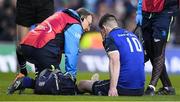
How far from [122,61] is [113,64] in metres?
0.22

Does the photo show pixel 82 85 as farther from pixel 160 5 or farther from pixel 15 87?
pixel 160 5

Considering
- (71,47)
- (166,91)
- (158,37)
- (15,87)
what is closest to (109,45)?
(71,47)

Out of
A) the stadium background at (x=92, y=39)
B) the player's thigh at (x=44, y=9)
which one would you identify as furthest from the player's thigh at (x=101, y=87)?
the stadium background at (x=92, y=39)

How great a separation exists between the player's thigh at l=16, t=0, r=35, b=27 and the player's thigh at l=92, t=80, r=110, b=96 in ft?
9.87

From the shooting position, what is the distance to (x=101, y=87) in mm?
11250

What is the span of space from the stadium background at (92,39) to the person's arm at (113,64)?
778cm

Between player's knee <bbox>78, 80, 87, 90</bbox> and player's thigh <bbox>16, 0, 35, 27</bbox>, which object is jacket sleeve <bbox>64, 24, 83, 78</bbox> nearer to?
player's knee <bbox>78, 80, 87, 90</bbox>

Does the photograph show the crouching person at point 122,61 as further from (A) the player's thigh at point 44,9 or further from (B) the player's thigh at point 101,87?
(A) the player's thigh at point 44,9

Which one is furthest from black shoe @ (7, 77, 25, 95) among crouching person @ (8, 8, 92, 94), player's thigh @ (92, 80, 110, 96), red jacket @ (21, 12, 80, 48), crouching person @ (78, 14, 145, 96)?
crouching person @ (78, 14, 145, 96)

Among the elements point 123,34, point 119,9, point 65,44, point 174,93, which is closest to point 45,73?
point 65,44

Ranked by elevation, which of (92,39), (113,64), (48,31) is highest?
(48,31)

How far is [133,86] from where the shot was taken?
36.1ft

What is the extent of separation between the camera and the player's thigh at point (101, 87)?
1118cm

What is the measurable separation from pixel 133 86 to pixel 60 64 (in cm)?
188
